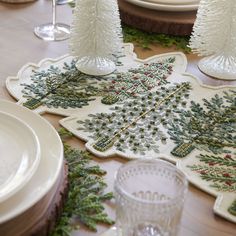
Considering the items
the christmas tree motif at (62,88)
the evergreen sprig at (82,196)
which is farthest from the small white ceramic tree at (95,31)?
the evergreen sprig at (82,196)

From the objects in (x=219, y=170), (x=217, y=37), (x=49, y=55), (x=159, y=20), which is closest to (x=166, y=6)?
(x=159, y=20)

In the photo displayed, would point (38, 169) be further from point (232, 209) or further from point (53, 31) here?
point (53, 31)

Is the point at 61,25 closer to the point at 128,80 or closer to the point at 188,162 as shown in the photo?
the point at 128,80

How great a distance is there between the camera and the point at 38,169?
66cm

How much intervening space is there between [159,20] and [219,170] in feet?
1.79

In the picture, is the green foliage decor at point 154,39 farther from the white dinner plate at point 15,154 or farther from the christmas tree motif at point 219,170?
the white dinner plate at point 15,154

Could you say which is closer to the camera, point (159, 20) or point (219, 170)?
point (219, 170)

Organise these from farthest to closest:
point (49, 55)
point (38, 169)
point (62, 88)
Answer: point (49, 55)
point (62, 88)
point (38, 169)

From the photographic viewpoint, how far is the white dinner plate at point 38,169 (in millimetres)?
599

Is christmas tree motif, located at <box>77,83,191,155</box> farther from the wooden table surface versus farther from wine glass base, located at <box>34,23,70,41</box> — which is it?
wine glass base, located at <box>34,23,70,41</box>

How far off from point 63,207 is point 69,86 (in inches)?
14.9

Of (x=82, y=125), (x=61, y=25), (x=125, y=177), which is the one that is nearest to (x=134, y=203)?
(x=125, y=177)

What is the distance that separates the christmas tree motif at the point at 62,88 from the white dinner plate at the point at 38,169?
188 mm

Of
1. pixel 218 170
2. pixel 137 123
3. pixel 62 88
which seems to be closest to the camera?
pixel 218 170
